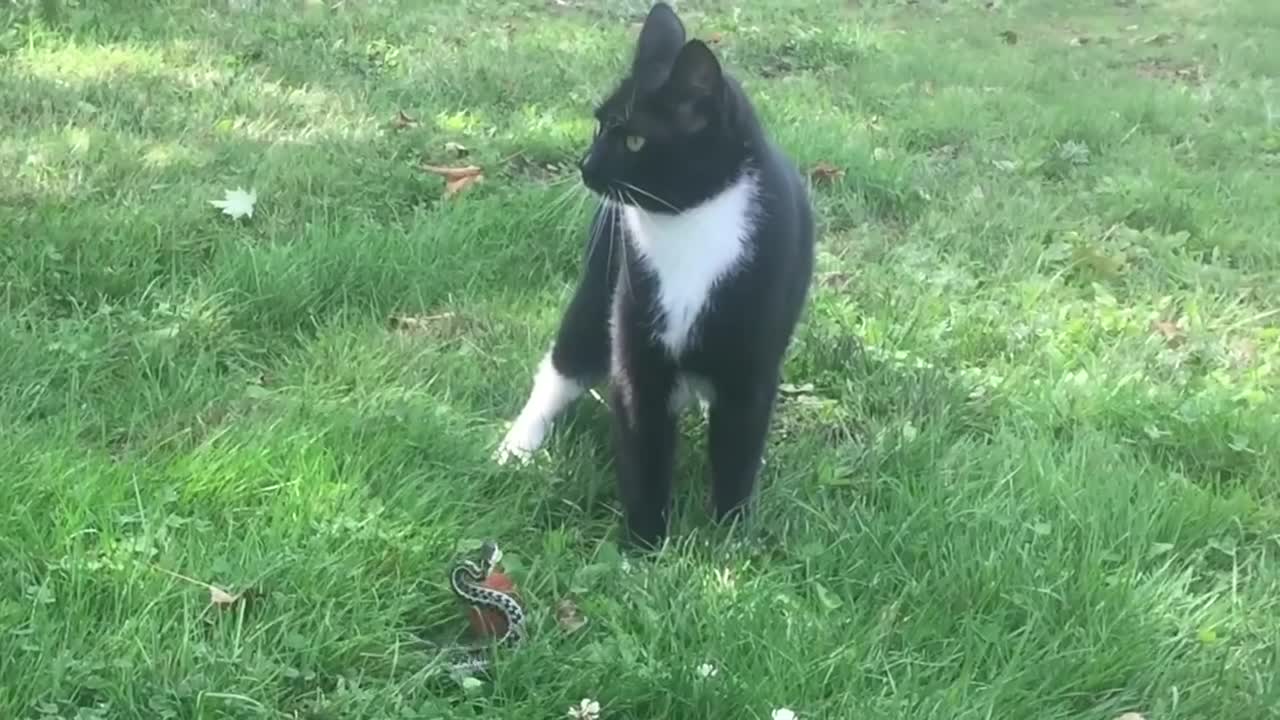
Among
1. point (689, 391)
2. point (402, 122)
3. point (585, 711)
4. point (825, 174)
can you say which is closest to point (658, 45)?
point (689, 391)

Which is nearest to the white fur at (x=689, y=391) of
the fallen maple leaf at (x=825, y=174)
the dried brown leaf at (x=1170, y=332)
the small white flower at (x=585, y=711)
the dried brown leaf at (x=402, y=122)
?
the small white flower at (x=585, y=711)

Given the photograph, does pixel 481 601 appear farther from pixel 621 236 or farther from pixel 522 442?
pixel 621 236

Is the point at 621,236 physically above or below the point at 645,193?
below

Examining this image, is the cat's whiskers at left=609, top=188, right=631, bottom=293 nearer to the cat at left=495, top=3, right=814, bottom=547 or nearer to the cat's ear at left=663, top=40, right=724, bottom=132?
the cat at left=495, top=3, right=814, bottom=547

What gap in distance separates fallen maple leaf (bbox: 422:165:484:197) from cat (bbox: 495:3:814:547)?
148cm

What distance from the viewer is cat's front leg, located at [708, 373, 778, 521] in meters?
2.61

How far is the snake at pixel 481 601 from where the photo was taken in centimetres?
213

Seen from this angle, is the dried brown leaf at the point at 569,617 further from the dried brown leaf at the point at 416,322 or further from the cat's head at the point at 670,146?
the dried brown leaf at the point at 416,322

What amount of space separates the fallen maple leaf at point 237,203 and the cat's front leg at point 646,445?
1.57m

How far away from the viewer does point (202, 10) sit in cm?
592

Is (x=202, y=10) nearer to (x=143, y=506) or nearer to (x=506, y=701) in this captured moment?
(x=143, y=506)

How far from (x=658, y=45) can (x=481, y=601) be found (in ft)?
3.74

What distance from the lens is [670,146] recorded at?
2.51 m

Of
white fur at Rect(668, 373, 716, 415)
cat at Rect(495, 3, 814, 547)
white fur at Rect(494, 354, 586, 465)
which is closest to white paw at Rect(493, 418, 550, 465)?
white fur at Rect(494, 354, 586, 465)
